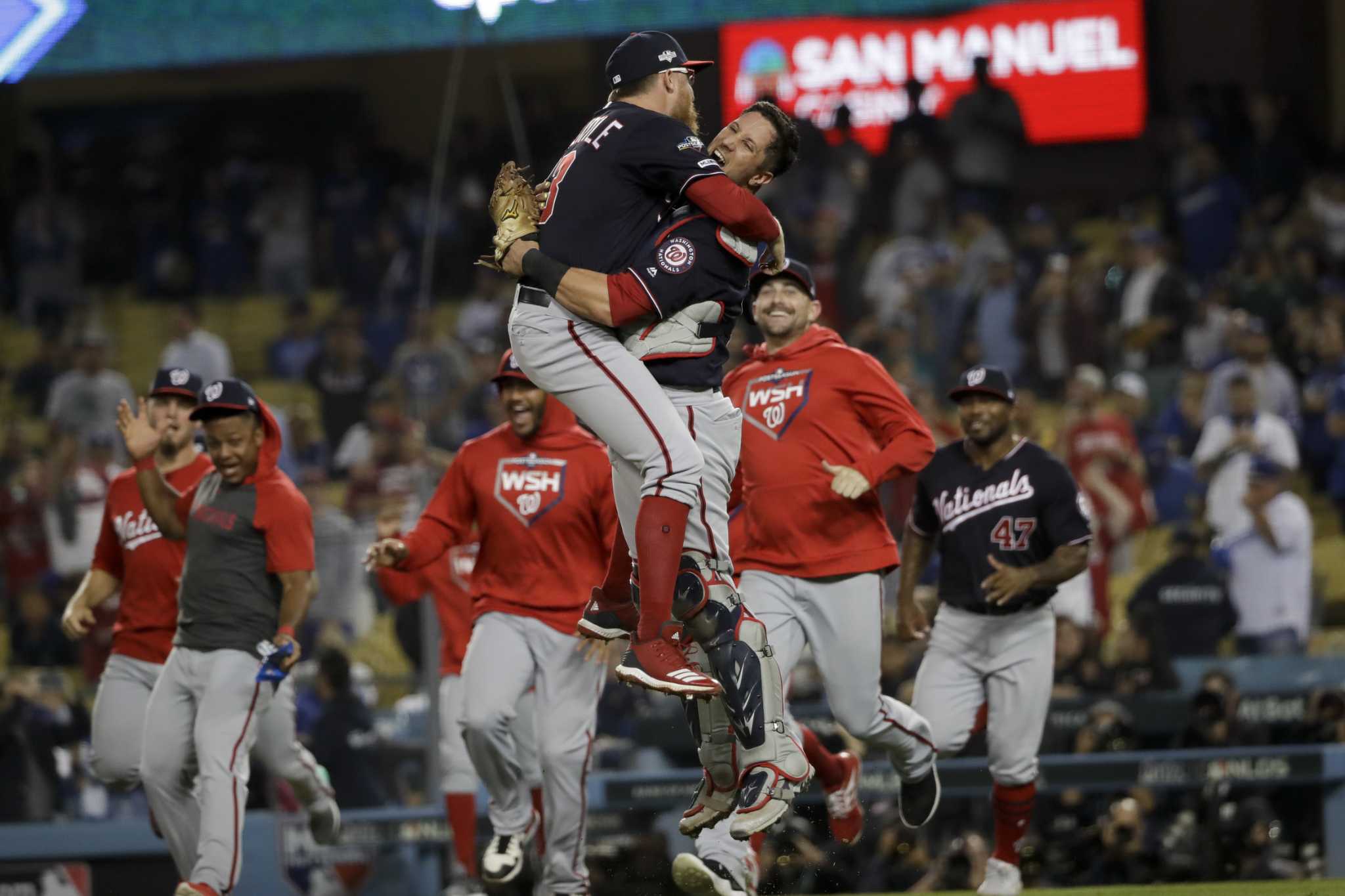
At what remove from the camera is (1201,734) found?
1023 centimetres

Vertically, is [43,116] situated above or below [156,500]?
above

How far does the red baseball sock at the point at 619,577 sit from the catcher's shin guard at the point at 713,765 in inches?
15.1

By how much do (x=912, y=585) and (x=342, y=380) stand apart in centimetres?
859

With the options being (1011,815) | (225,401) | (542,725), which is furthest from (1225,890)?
(225,401)

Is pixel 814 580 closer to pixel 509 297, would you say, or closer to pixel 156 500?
pixel 156 500

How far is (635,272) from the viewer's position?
5922 millimetres

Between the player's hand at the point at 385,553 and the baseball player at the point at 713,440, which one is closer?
the baseball player at the point at 713,440

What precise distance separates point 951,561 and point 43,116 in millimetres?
16263

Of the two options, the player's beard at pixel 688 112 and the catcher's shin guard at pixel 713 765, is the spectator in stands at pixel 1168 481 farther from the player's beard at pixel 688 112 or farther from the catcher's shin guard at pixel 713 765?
the player's beard at pixel 688 112

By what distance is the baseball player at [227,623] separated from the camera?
7684 millimetres

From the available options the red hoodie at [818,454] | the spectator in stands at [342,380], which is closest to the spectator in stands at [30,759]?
the spectator in stands at [342,380]

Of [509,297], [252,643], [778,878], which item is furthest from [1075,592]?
[509,297]

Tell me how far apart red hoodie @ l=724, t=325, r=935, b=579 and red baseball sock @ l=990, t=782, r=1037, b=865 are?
1.20m

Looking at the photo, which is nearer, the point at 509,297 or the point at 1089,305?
the point at 1089,305
